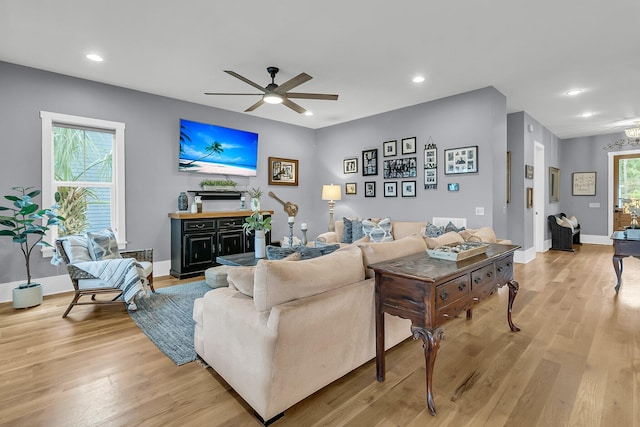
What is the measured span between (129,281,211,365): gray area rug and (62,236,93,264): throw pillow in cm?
77

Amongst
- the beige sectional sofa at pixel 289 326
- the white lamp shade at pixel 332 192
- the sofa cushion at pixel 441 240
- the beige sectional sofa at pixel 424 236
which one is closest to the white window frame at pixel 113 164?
the beige sectional sofa at pixel 424 236

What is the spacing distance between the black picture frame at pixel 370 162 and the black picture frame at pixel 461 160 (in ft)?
4.50

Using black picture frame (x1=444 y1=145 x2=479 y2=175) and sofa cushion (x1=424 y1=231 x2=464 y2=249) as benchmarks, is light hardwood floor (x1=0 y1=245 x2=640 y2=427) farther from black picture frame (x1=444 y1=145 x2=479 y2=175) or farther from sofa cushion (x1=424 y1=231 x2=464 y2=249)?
black picture frame (x1=444 y1=145 x2=479 y2=175)

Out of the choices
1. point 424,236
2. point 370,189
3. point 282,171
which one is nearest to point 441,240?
point 424,236

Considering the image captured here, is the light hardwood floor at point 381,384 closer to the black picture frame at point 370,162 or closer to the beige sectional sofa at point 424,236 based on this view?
the beige sectional sofa at point 424,236

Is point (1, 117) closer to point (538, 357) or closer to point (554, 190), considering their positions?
point (538, 357)

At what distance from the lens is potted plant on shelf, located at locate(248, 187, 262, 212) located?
18.9ft

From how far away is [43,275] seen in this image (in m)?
4.07

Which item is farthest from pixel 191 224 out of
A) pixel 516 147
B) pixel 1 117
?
pixel 516 147

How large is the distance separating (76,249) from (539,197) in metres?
8.28

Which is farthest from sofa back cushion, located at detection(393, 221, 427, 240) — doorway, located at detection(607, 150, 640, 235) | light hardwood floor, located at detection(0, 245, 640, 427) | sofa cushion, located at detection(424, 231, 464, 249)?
doorway, located at detection(607, 150, 640, 235)

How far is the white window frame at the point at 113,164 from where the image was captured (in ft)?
13.2

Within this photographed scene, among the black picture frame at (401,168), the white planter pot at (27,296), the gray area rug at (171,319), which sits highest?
the black picture frame at (401,168)

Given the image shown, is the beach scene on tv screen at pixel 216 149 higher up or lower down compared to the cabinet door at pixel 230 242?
higher up
